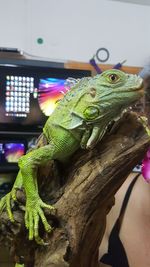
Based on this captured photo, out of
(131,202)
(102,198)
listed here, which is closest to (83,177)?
(102,198)

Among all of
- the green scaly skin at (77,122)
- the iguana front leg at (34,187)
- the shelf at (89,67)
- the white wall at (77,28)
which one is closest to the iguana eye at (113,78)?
the green scaly skin at (77,122)

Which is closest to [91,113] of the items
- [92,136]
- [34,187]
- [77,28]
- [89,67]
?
[92,136]

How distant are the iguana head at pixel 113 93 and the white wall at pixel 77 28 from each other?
85.5 inches

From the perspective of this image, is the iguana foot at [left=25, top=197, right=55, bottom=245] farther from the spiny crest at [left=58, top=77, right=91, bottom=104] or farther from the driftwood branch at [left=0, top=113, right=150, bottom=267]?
the spiny crest at [left=58, top=77, right=91, bottom=104]

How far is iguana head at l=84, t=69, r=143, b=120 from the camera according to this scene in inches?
23.1

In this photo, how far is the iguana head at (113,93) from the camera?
1.92ft

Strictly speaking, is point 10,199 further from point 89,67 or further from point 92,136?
point 89,67

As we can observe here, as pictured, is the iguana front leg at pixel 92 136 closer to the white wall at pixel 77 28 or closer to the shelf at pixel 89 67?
the shelf at pixel 89 67

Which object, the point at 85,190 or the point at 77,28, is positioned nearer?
the point at 85,190

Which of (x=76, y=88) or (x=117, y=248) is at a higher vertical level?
(x=76, y=88)

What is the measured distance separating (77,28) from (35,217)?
2.38 meters

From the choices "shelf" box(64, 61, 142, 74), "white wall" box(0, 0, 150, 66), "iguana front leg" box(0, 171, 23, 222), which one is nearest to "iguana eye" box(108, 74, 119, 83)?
"iguana front leg" box(0, 171, 23, 222)

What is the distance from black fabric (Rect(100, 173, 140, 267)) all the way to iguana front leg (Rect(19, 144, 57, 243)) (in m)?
0.34

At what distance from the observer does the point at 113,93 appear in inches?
23.4
